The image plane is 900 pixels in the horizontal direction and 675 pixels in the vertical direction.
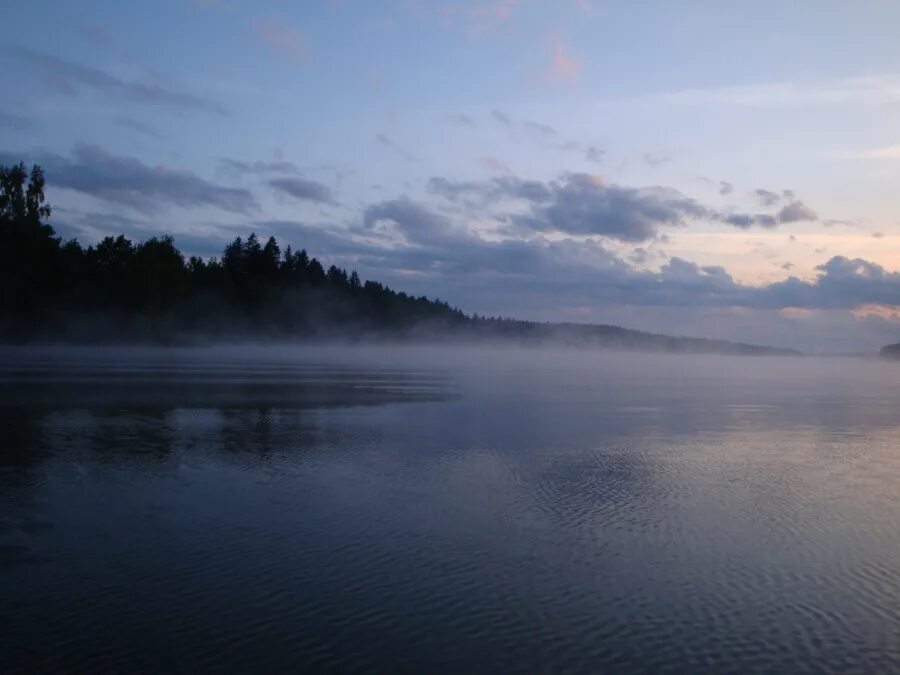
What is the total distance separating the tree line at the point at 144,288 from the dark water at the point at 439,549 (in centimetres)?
5807

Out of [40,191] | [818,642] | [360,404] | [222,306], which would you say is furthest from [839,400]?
[222,306]

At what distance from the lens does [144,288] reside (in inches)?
3332

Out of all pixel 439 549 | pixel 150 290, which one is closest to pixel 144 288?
pixel 150 290

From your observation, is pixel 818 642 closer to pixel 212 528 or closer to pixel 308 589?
pixel 308 589

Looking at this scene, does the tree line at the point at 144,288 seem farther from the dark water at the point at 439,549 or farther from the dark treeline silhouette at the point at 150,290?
the dark water at the point at 439,549

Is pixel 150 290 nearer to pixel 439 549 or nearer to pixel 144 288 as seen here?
pixel 144 288

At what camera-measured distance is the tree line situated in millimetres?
72125

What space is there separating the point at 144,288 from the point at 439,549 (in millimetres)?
81348

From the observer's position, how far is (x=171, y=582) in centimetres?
834

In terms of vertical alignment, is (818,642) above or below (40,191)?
below

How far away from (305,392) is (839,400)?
→ 21.9m

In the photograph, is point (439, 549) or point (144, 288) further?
point (144, 288)

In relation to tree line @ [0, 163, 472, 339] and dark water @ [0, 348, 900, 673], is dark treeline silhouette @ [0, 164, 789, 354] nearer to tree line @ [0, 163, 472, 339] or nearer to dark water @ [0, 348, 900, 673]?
tree line @ [0, 163, 472, 339]

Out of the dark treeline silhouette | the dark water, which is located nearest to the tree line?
the dark treeline silhouette
